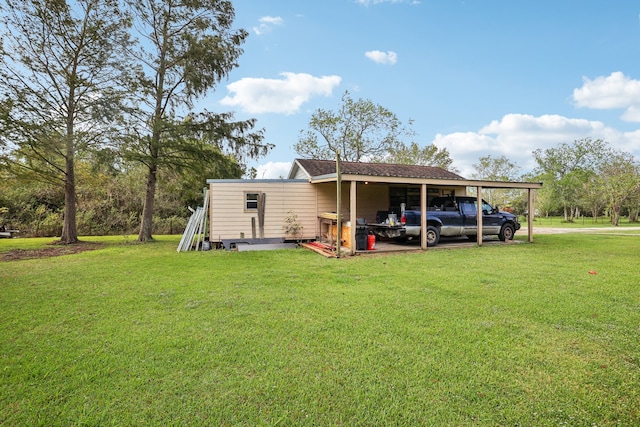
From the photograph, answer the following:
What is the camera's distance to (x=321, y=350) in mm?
3068

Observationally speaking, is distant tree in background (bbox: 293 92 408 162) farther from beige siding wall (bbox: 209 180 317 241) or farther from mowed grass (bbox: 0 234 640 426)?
mowed grass (bbox: 0 234 640 426)

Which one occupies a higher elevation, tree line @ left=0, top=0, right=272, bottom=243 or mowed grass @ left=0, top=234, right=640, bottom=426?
tree line @ left=0, top=0, right=272, bottom=243

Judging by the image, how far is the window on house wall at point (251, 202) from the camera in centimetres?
1132

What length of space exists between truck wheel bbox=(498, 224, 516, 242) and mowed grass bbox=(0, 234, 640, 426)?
255 inches

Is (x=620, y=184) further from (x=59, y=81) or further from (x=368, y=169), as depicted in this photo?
(x=59, y=81)

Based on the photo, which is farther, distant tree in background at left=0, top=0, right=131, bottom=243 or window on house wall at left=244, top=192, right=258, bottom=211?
window on house wall at left=244, top=192, right=258, bottom=211

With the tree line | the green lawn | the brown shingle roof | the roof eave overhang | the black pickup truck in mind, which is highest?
the tree line

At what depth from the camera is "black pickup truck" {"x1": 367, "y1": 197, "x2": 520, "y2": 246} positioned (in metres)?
10.8

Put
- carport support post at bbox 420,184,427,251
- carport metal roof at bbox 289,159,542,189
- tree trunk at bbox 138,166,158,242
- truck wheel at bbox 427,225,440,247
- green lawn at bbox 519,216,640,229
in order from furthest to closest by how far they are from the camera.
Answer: green lawn at bbox 519,216,640,229, tree trunk at bbox 138,166,158,242, truck wheel at bbox 427,225,440,247, carport support post at bbox 420,184,427,251, carport metal roof at bbox 289,159,542,189

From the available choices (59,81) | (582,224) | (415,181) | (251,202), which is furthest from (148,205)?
(582,224)

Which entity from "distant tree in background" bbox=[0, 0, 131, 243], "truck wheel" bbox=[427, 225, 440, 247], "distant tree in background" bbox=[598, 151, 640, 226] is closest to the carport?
"truck wheel" bbox=[427, 225, 440, 247]

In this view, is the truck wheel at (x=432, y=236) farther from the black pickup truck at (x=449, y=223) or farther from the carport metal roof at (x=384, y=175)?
the carport metal roof at (x=384, y=175)

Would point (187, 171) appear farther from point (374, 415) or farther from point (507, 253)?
point (374, 415)

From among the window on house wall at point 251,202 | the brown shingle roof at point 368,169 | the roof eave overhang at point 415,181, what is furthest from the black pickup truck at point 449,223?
the window on house wall at point 251,202
